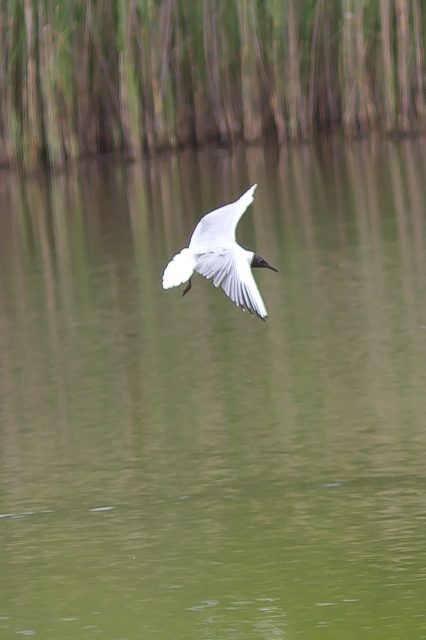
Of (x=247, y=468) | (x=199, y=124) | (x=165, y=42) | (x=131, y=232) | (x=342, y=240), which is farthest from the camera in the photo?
(x=199, y=124)

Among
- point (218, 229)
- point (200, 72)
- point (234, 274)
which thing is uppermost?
point (200, 72)

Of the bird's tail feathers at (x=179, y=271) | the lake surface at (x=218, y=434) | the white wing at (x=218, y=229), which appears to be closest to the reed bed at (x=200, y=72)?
the lake surface at (x=218, y=434)

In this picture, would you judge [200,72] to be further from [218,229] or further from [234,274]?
[234,274]

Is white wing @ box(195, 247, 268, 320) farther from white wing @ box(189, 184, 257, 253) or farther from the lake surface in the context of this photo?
the lake surface

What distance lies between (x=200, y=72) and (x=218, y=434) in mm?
7512

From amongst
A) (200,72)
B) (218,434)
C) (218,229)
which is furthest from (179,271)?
(200,72)

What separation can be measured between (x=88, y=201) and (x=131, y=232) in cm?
148

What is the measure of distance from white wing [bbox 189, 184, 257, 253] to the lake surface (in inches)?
24.9

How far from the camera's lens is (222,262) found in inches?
209

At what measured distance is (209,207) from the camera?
1028 centimetres

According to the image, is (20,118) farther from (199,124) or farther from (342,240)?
(342,240)

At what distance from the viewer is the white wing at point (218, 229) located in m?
5.47

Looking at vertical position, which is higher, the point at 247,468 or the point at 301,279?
the point at 301,279

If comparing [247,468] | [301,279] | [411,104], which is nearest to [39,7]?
[411,104]
